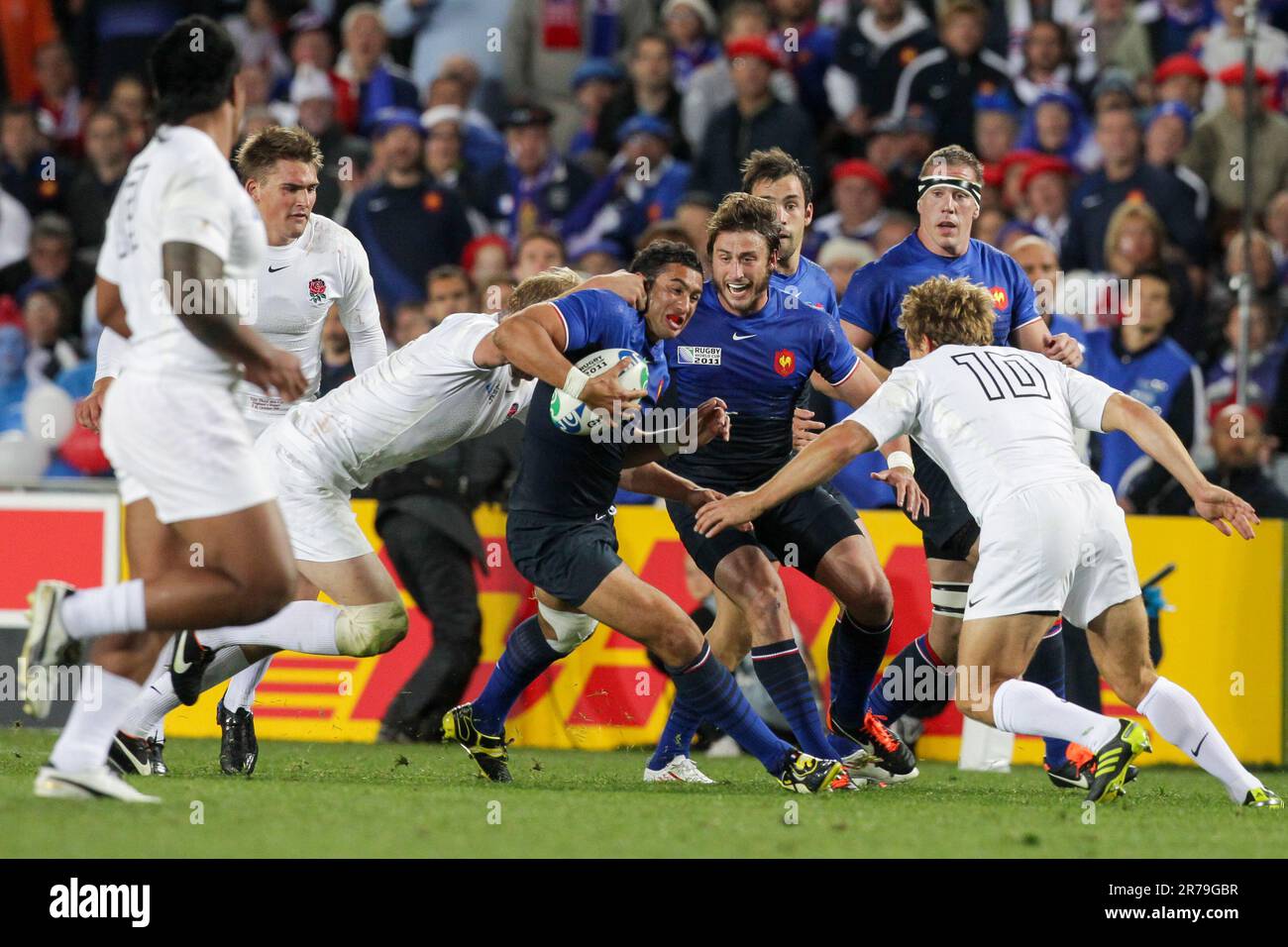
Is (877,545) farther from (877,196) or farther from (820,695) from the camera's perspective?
(877,196)

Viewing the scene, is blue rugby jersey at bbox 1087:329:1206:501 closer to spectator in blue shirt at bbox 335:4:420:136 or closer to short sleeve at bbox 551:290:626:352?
short sleeve at bbox 551:290:626:352

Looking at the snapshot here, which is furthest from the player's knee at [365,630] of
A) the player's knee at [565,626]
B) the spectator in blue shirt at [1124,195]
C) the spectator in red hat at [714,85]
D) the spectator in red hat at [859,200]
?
the spectator in red hat at [714,85]

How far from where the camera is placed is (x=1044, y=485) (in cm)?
677

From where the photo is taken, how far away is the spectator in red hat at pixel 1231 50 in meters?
13.2

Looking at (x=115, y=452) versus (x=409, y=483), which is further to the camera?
(x=409, y=483)

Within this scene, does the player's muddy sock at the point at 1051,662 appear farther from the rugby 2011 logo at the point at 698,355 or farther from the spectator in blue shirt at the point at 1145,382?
the spectator in blue shirt at the point at 1145,382

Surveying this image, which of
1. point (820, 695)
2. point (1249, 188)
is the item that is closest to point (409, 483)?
point (820, 695)

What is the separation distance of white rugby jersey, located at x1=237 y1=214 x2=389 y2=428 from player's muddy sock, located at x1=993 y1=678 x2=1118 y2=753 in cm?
309

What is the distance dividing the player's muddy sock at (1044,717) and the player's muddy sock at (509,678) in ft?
6.40

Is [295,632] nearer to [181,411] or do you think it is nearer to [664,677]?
[181,411]

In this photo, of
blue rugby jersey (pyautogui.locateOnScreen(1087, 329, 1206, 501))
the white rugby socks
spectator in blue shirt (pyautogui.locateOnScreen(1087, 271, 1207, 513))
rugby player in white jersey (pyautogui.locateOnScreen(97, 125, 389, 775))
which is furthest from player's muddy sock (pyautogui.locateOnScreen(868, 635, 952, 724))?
blue rugby jersey (pyautogui.locateOnScreen(1087, 329, 1206, 501))

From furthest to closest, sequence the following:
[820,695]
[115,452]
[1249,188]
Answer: [1249,188], [820,695], [115,452]

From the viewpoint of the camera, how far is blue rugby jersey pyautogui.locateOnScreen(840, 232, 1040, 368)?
8500mm

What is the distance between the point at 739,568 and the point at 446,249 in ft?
20.0
